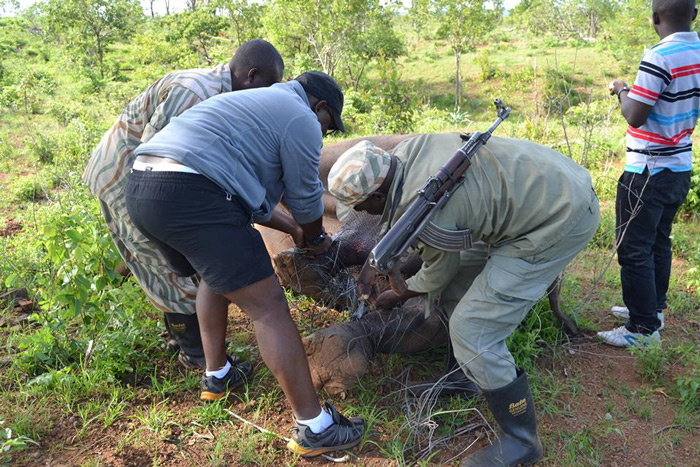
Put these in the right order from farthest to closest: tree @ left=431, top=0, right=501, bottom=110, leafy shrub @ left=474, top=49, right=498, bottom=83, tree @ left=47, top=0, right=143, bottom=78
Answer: tree @ left=47, top=0, right=143, bottom=78, leafy shrub @ left=474, top=49, right=498, bottom=83, tree @ left=431, top=0, right=501, bottom=110

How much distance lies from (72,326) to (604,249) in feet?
12.6

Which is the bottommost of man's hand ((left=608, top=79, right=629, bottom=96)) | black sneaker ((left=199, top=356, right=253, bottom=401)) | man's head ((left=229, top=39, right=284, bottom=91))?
black sneaker ((left=199, top=356, right=253, bottom=401))

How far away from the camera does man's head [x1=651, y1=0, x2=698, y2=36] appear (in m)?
2.69

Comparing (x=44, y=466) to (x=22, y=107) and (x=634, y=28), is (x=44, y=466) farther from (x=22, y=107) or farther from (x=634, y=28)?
(x=634, y=28)

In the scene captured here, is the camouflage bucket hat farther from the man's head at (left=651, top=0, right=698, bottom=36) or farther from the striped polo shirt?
the man's head at (left=651, top=0, right=698, bottom=36)

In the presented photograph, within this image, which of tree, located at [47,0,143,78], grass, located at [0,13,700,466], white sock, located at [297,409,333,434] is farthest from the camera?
tree, located at [47,0,143,78]

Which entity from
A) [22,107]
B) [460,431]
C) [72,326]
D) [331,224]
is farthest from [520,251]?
[22,107]

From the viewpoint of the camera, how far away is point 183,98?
2570 millimetres

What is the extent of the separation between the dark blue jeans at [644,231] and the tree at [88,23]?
1715 cm

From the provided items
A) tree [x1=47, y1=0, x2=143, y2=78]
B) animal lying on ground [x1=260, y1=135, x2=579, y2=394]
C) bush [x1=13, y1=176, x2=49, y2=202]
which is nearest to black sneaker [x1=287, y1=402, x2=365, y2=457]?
animal lying on ground [x1=260, y1=135, x2=579, y2=394]

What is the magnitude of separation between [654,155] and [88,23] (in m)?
19.5

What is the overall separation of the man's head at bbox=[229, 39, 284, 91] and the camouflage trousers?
2.83 feet

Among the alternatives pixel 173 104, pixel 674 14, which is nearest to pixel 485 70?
pixel 674 14

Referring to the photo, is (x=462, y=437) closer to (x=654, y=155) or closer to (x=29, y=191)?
(x=654, y=155)
